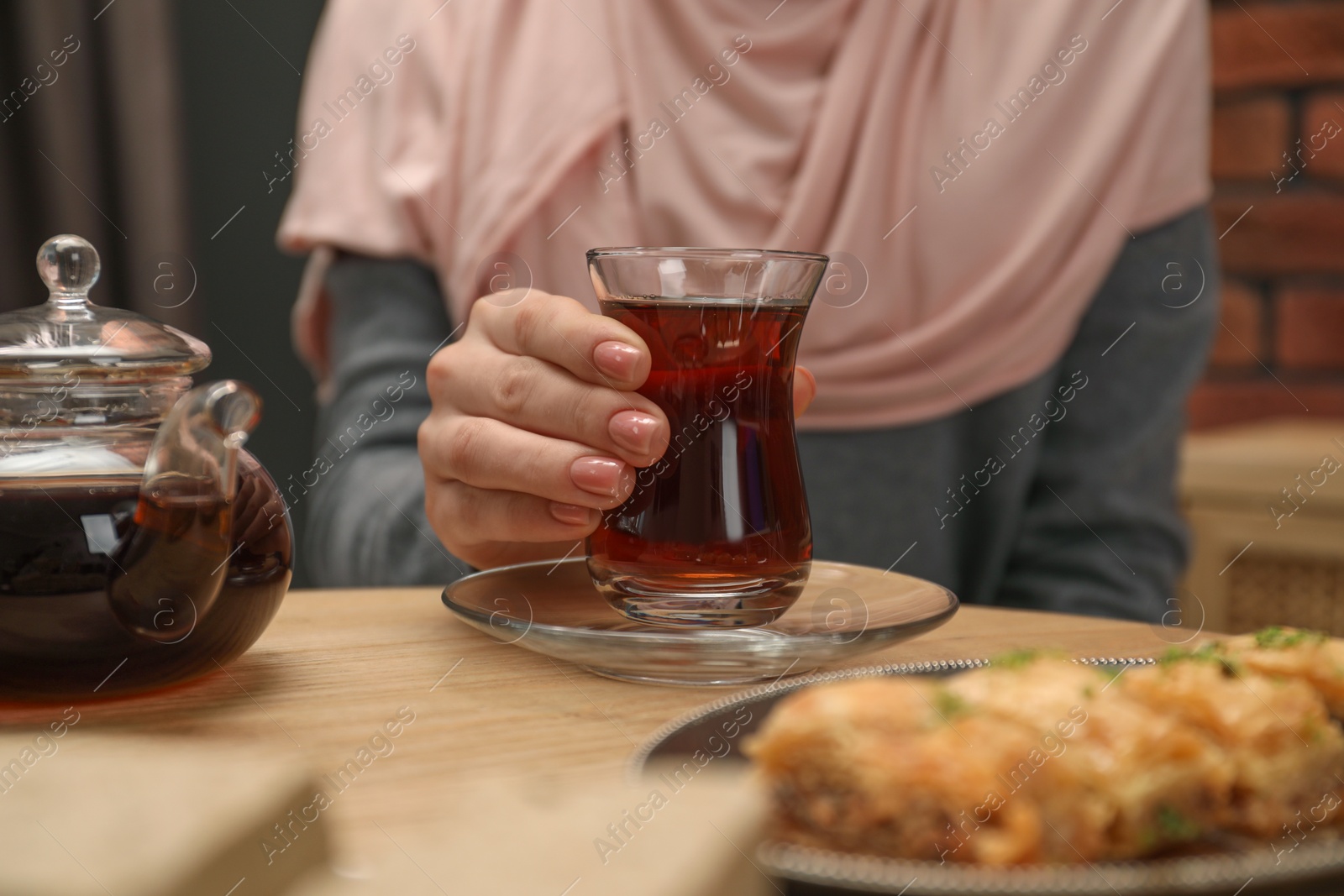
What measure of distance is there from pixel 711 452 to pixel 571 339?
0.09 m

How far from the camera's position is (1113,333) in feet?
3.86

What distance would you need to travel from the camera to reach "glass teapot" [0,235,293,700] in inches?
19.2

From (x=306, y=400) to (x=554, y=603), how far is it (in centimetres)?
146

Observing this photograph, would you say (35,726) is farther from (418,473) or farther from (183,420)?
(418,473)

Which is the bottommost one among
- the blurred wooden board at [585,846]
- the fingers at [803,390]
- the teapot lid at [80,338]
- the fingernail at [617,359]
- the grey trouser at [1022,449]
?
the grey trouser at [1022,449]

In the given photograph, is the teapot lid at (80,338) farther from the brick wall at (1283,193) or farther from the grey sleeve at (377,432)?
the brick wall at (1283,193)

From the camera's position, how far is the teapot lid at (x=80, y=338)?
0.49 m

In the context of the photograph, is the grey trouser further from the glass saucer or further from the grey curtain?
the grey curtain

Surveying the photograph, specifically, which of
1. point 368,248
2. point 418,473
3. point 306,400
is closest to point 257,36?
point 306,400

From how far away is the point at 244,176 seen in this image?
1.84 m

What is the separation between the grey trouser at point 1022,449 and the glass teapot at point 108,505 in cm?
56

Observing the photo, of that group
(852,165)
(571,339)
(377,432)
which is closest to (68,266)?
(571,339)

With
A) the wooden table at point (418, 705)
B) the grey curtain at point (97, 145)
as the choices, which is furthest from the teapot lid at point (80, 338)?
the grey curtain at point (97, 145)

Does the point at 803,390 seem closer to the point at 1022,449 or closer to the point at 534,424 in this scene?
the point at 534,424
